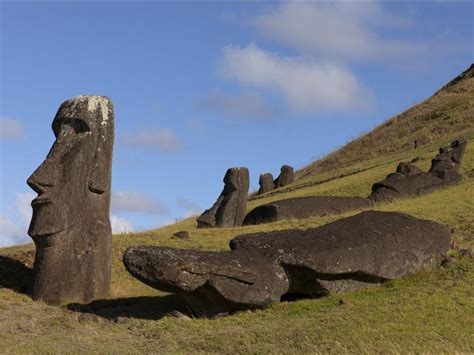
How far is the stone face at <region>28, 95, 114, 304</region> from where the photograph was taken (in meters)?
18.0

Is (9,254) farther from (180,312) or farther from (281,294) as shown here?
(281,294)

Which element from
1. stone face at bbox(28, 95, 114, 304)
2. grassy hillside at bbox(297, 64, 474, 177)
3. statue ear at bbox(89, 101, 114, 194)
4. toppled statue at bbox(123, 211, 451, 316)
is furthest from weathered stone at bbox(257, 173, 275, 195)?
toppled statue at bbox(123, 211, 451, 316)

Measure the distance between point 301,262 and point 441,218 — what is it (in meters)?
9.92

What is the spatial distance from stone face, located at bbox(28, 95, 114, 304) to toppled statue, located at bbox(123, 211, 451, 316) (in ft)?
11.9

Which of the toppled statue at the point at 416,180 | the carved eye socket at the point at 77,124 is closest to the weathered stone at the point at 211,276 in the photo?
the carved eye socket at the point at 77,124

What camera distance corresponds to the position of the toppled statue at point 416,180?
3294 cm

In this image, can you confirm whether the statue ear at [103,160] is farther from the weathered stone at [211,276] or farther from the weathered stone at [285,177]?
the weathered stone at [285,177]

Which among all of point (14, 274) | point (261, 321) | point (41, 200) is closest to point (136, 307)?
point (41, 200)

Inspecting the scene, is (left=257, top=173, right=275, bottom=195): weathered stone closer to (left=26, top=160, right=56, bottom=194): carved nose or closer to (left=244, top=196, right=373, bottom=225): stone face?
(left=244, top=196, right=373, bottom=225): stone face

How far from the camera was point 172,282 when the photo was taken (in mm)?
14344

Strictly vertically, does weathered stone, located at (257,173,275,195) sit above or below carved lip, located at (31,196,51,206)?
above

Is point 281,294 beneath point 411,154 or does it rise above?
beneath

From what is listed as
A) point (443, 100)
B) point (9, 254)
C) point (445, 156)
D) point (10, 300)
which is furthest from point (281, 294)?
point (443, 100)

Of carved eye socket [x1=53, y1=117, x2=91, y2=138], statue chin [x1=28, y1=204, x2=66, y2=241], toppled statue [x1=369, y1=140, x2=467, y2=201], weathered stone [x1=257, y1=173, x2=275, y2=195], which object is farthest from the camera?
weathered stone [x1=257, y1=173, x2=275, y2=195]
